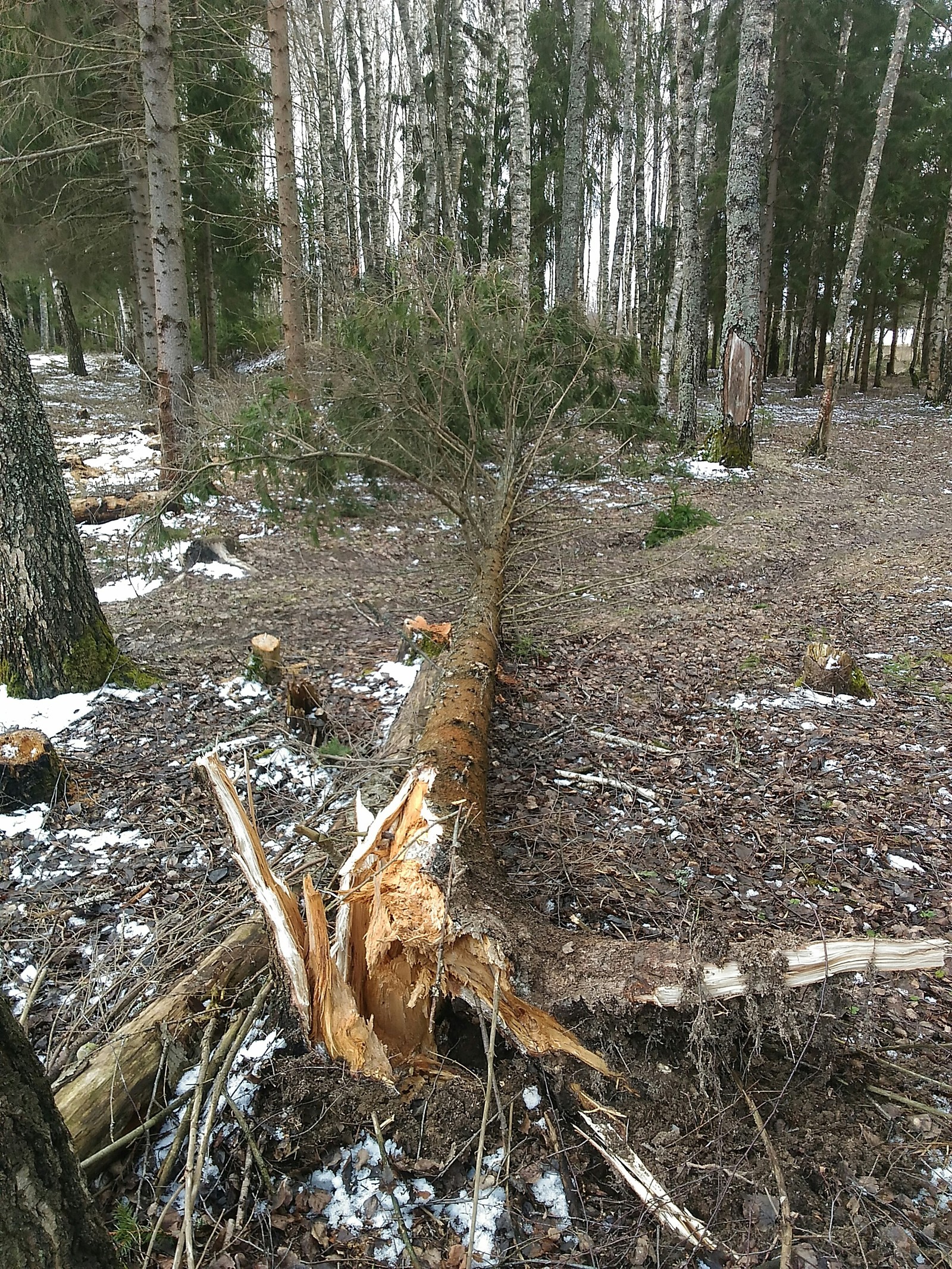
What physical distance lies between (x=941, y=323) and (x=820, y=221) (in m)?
4.00

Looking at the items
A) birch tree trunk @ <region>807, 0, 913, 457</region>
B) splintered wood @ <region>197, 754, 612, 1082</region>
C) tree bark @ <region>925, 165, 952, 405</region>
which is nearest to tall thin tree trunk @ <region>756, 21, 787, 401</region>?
birch tree trunk @ <region>807, 0, 913, 457</region>

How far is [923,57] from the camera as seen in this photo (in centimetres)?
1914

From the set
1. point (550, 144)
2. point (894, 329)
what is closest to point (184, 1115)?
point (550, 144)

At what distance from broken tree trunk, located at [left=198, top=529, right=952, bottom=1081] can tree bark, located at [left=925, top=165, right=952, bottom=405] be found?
19902 mm

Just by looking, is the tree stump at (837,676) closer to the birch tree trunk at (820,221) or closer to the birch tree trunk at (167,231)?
the birch tree trunk at (167,231)

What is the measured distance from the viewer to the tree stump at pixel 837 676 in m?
4.59

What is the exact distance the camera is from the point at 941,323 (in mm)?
17406

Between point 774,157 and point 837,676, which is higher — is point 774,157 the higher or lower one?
the higher one

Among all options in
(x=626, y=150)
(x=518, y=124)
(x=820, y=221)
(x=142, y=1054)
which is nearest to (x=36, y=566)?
(x=142, y=1054)

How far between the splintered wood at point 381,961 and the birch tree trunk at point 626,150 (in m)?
15.7

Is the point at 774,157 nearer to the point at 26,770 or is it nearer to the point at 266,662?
the point at 266,662

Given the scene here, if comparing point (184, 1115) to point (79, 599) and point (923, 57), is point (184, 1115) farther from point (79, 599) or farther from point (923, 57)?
point (923, 57)

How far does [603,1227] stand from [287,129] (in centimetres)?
1107

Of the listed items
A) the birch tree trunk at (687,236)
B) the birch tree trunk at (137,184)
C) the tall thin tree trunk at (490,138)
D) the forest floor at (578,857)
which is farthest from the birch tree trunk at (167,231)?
the tall thin tree trunk at (490,138)
